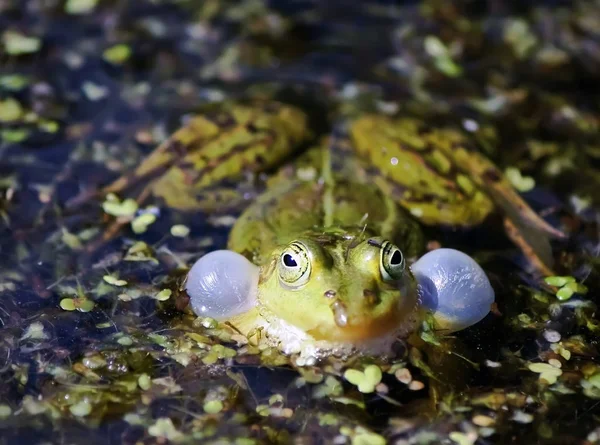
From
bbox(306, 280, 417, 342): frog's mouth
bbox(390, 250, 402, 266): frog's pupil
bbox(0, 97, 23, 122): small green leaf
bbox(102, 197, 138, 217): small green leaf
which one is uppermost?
bbox(390, 250, 402, 266): frog's pupil

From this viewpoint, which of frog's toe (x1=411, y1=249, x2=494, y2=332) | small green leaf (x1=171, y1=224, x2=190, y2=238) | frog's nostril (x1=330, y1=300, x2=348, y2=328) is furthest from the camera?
small green leaf (x1=171, y1=224, x2=190, y2=238)

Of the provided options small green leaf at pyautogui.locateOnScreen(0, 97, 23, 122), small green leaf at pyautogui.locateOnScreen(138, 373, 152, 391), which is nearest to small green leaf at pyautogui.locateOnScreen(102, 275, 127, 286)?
small green leaf at pyautogui.locateOnScreen(138, 373, 152, 391)

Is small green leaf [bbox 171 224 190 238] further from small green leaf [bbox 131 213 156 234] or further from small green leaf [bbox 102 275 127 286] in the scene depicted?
small green leaf [bbox 102 275 127 286]

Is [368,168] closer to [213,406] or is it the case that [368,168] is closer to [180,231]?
[180,231]

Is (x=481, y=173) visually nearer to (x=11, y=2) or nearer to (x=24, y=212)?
(x=24, y=212)

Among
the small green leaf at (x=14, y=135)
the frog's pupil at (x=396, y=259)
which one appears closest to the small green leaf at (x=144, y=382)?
the frog's pupil at (x=396, y=259)

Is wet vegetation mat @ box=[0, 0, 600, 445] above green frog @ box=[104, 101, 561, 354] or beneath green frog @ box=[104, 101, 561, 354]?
beneath

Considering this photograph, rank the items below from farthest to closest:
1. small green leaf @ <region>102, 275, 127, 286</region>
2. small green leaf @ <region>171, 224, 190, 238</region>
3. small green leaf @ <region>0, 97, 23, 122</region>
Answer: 1. small green leaf @ <region>0, 97, 23, 122</region>
2. small green leaf @ <region>171, 224, 190, 238</region>
3. small green leaf @ <region>102, 275, 127, 286</region>
